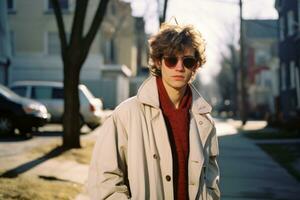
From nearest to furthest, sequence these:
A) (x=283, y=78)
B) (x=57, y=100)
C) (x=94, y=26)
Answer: (x=94, y=26) < (x=57, y=100) < (x=283, y=78)

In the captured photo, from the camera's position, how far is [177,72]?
322 centimetres

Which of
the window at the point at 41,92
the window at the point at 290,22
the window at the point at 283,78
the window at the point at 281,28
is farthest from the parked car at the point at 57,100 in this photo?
the window at the point at 281,28

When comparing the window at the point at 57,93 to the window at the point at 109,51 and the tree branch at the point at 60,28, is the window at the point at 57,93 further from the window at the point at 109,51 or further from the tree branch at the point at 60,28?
the window at the point at 109,51

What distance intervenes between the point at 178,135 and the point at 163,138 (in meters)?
0.10

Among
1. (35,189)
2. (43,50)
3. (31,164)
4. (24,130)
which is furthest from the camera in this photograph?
(43,50)

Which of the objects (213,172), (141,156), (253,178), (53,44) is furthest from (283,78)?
(141,156)

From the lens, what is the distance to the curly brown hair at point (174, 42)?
3.20 meters

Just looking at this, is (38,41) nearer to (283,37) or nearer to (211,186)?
(283,37)

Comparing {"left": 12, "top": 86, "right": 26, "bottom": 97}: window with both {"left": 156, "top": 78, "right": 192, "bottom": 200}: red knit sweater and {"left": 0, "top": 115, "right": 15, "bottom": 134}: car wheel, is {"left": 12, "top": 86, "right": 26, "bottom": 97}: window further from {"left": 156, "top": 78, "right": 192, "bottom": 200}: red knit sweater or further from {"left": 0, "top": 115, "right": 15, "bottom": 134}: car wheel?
{"left": 156, "top": 78, "right": 192, "bottom": 200}: red knit sweater

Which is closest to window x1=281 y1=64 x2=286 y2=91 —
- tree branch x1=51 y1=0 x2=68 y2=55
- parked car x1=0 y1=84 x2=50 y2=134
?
parked car x1=0 y1=84 x2=50 y2=134

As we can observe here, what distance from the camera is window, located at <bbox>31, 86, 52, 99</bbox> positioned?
788 inches

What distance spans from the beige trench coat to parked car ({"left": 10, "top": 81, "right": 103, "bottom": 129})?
16357mm

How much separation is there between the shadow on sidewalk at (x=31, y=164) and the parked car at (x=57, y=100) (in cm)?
617

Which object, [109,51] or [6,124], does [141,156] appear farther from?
[109,51]
